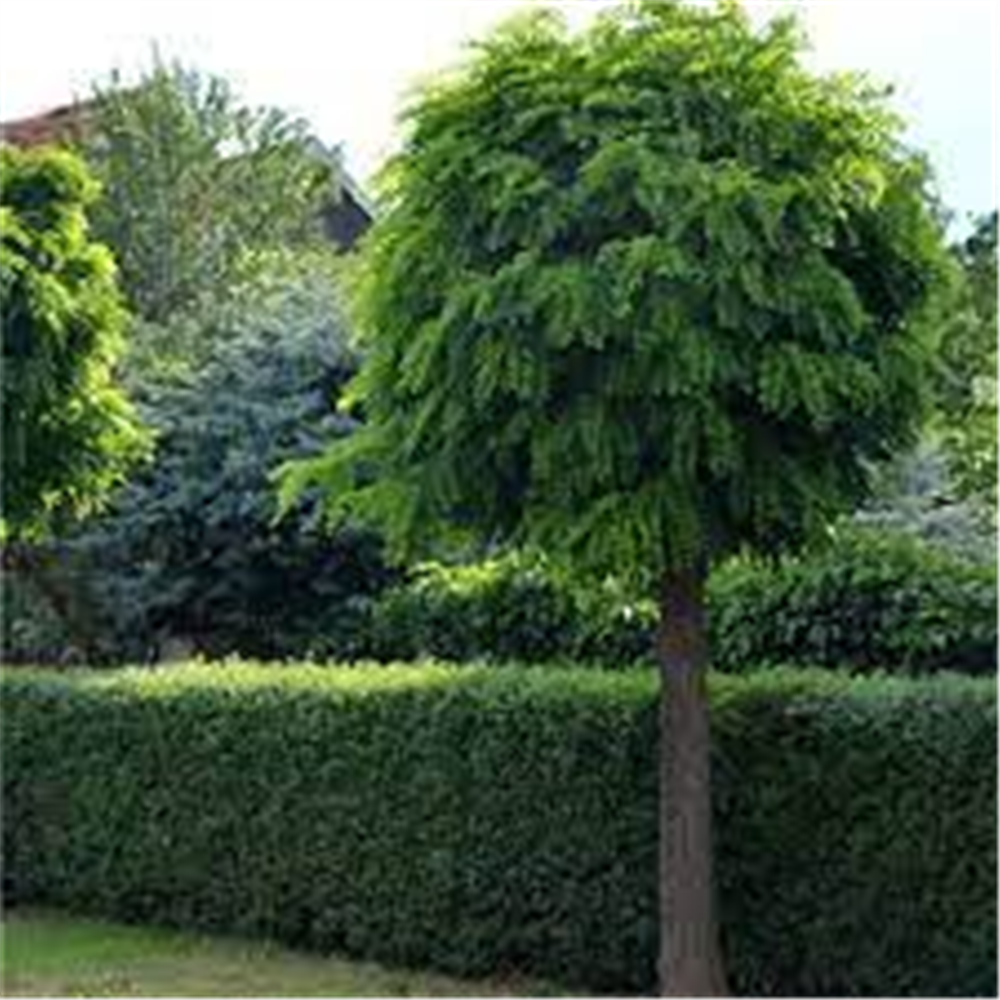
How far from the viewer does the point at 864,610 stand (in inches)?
497

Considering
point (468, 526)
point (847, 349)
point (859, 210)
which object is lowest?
point (468, 526)

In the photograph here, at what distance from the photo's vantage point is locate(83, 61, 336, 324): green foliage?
2542 centimetres

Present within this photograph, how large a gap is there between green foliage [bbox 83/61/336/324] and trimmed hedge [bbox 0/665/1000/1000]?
1119 cm

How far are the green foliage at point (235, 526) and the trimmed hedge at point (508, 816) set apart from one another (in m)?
3.22

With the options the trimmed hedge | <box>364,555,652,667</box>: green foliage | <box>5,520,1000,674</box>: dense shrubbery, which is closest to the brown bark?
<box>5,520,1000,674</box>: dense shrubbery

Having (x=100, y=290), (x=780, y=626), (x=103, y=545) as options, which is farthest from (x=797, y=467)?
(x=103, y=545)

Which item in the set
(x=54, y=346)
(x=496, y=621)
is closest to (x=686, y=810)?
(x=496, y=621)

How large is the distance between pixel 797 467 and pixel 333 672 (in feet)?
12.9

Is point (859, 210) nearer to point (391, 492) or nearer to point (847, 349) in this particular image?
point (847, 349)

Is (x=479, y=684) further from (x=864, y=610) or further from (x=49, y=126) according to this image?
(x=49, y=126)

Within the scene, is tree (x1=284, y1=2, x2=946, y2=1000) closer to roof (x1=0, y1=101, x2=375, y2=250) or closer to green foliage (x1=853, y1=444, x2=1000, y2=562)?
green foliage (x1=853, y1=444, x2=1000, y2=562)

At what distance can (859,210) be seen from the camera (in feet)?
30.2

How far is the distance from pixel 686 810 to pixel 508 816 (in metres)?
1.49

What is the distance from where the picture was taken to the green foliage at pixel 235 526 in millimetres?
16969
